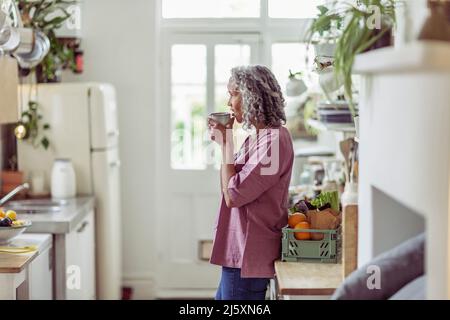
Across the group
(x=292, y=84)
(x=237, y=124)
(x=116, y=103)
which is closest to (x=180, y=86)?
(x=116, y=103)

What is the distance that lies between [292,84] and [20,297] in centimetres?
135

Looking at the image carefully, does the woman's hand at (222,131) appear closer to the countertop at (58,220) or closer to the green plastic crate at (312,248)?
the green plastic crate at (312,248)

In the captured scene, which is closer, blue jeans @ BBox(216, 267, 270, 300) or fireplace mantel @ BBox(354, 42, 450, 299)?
fireplace mantel @ BBox(354, 42, 450, 299)

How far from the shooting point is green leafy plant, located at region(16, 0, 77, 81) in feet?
12.9

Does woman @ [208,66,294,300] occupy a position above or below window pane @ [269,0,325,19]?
below

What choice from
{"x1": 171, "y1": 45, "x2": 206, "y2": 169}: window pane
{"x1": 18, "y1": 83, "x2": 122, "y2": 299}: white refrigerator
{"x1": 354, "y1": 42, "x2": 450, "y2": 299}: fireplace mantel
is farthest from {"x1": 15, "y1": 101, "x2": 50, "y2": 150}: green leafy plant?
{"x1": 354, "y1": 42, "x2": 450, "y2": 299}: fireplace mantel

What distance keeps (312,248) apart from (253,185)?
0.29 metres

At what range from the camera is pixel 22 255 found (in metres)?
2.81

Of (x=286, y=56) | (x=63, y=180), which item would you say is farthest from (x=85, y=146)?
(x=286, y=56)

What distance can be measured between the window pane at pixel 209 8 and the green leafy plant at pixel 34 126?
2.84 feet

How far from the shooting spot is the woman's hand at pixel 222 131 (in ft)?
8.66

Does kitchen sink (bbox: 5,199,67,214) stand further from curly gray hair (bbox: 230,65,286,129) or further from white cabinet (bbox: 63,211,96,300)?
curly gray hair (bbox: 230,65,286,129)

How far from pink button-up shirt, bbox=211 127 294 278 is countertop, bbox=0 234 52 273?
65cm
